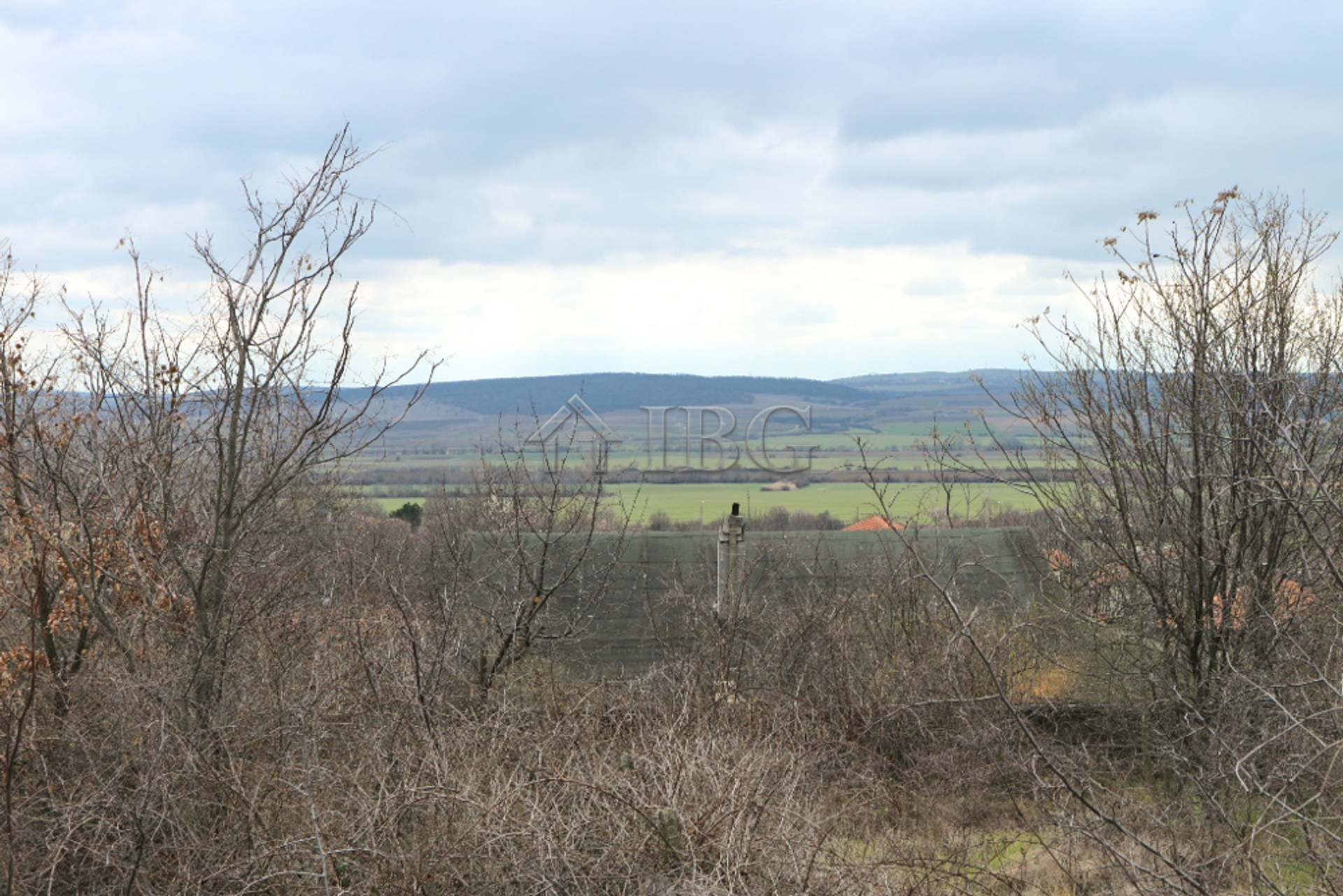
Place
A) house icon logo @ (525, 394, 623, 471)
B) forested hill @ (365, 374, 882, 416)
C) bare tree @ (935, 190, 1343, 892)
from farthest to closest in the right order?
1. forested hill @ (365, 374, 882, 416)
2. house icon logo @ (525, 394, 623, 471)
3. bare tree @ (935, 190, 1343, 892)

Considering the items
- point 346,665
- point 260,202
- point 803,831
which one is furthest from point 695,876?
point 260,202

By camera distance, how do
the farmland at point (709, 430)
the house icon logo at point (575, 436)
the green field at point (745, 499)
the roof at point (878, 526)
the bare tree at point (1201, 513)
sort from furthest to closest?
the farmland at point (709, 430)
the green field at point (745, 499)
the house icon logo at point (575, 436)
the bare tree at point (1201, 513)
the roof at point (878, 526)

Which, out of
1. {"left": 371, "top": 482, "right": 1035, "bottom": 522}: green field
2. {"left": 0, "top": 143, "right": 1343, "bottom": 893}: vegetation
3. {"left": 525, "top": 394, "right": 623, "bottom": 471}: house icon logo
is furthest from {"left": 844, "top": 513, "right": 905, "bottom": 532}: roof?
{"left": 371, "top": 482, "right": 1035, "bottom": 522}: green field

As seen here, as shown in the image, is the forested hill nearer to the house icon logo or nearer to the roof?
the roof

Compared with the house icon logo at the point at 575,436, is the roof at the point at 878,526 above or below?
below

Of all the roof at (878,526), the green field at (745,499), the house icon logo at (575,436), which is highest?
the house icon logo at (575,436)

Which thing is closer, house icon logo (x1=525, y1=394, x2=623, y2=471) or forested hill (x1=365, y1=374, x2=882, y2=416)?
house icon logo (x1=525, y1=394, x2=623, y2=471)

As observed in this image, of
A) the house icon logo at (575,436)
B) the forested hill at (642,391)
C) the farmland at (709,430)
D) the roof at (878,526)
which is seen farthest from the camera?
the forested hill at (642,391)

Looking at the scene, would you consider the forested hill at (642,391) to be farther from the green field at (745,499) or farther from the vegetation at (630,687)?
the vegetation at (630,687)

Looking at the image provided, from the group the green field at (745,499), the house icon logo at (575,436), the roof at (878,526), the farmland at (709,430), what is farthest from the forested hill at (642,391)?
the house icon logo at (575,436)

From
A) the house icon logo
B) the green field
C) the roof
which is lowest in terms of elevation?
the green field

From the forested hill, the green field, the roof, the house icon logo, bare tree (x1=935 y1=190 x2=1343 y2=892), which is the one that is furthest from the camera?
the forested hill

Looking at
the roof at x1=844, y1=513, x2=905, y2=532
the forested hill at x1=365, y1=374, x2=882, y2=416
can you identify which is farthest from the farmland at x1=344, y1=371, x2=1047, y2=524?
the roof at x1=844, y1=513, x2=905, y2=532

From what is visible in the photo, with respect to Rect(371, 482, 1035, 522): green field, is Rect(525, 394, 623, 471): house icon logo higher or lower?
higher
